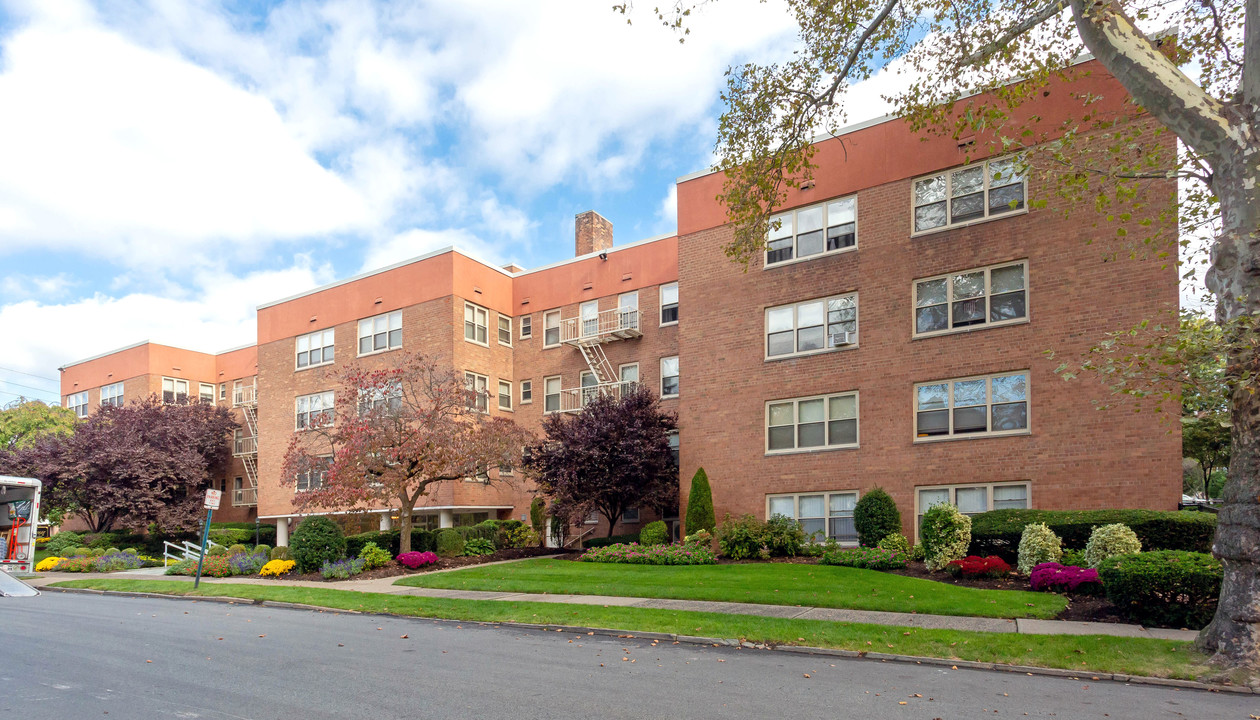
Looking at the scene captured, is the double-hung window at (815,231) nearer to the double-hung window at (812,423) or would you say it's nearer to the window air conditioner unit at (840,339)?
the window air conditioner unit at (840,339)

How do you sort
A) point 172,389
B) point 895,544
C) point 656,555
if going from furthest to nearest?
point 172,389 < point 656,555 < point 895,544

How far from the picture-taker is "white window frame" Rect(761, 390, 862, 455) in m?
21.2

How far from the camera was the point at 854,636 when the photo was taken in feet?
34.1

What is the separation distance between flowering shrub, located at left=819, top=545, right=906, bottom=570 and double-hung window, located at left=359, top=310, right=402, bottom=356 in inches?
732

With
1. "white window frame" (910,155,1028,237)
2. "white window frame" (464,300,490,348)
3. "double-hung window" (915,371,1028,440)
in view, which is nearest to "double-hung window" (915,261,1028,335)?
"white window frame" (910,155,1028,237)

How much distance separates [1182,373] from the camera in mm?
9453

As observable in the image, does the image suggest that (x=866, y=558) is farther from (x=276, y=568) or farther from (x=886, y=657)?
(x=276, y=568)

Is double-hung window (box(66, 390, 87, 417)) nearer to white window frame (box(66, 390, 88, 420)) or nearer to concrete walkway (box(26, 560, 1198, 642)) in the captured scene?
white window frame (box(66, 390, 88, 420))

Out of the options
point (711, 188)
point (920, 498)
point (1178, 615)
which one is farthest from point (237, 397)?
point (1178, 615)

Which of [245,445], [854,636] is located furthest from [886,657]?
[245,445]

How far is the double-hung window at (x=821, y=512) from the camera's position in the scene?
69.3 ft

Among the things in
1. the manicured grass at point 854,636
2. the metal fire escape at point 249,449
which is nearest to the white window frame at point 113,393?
the metal fire escape at point 249,449

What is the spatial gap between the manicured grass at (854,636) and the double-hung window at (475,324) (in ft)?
52.1

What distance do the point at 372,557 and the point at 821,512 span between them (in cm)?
1172
